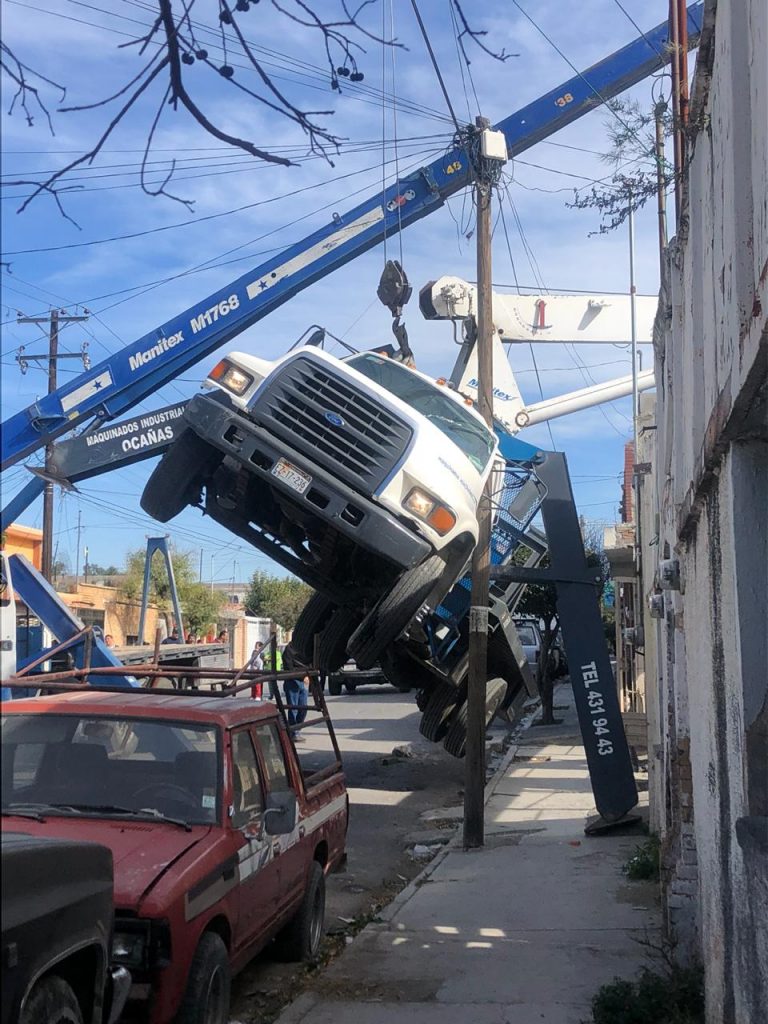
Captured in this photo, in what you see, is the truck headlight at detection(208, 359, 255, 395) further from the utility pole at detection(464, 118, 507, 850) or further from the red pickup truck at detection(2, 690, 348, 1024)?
the red pickup truck at detection(2, 690, 348, 1024)

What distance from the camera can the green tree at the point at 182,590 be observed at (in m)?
22.6

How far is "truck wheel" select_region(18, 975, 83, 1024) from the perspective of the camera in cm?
319

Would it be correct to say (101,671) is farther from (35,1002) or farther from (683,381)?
(683,381)

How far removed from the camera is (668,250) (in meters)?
8.07

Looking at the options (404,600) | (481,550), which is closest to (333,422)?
(404,600)

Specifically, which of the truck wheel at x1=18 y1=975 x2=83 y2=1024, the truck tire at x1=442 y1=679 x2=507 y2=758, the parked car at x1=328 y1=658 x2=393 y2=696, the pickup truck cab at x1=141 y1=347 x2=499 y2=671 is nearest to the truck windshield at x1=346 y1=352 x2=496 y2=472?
the pickup truck cab at x1=141 y1=347 x2=499 y2=671

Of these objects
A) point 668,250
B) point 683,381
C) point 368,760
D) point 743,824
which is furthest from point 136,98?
point 368,760

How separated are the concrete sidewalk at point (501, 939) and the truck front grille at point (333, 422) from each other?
133 inches

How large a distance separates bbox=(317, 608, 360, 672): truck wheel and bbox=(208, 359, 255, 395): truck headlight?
10.4 feet

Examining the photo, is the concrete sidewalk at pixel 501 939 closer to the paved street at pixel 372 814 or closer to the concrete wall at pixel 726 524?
the paved street at pixel 372 814

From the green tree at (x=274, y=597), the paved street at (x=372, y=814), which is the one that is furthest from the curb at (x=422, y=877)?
the green tree at (x=274, y=597)

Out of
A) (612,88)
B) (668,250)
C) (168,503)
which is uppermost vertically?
(612,88)

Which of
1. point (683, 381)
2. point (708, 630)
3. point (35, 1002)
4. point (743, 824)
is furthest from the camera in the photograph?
point (683, 381)

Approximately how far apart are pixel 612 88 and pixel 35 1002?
12992 mm
